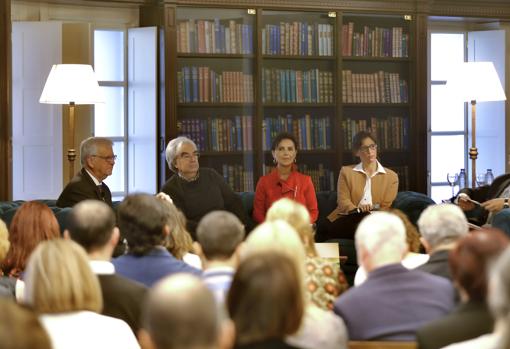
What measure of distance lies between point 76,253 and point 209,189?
4.13 meters

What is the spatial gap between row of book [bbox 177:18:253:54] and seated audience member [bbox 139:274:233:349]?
6.81 m

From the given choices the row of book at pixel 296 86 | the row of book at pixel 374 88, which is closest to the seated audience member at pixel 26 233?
the row of book at pixel 296 86

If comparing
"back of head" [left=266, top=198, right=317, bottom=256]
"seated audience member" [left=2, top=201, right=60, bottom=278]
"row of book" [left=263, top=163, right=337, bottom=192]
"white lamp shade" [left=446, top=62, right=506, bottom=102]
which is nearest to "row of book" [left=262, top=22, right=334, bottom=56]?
"row of book" [left=263, top=163, right=337, bottom=192]

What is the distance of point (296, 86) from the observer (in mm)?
9156

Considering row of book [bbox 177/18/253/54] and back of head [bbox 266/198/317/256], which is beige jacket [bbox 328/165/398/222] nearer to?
row of book [bbox 177/18/253/54]

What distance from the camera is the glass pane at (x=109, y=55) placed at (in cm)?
935

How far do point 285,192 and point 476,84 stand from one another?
83.9 inches

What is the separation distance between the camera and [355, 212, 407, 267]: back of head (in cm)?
346

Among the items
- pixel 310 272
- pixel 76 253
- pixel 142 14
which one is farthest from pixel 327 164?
pixel 76 253

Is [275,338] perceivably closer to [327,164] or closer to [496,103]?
[327,164]

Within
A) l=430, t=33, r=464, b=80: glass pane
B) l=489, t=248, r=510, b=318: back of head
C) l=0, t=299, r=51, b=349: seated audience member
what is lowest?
l=0, t=299, r=51, b=349: seated audience member

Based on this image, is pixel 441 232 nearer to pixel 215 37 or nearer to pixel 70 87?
pixel 70 87

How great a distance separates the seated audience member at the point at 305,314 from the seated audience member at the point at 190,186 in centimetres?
360

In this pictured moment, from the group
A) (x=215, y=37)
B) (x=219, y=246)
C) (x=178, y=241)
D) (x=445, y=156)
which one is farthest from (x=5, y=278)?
(x=445, y=156)
